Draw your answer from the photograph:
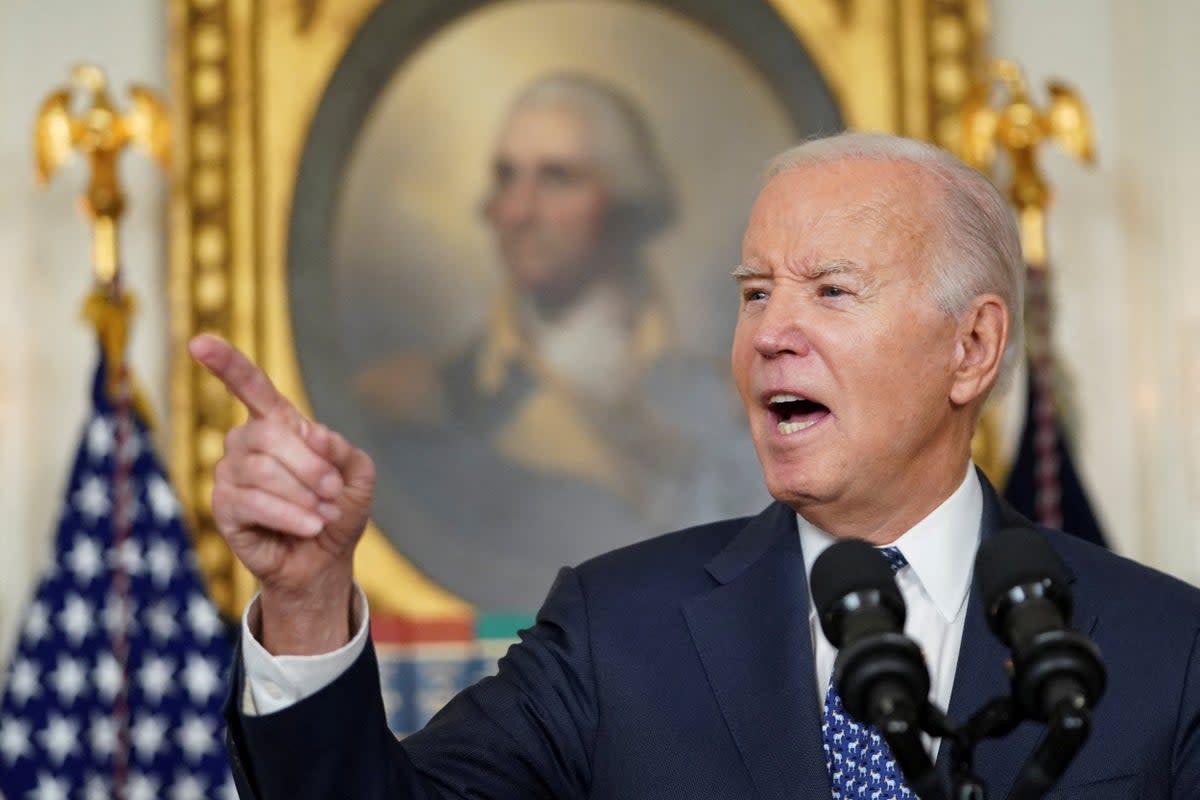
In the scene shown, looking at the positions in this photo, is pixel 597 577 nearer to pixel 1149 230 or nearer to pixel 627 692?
pixel 627 692

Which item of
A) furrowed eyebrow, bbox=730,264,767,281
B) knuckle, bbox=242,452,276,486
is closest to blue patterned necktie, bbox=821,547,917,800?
furrowed eyebrow, bbox=730,264,767,281

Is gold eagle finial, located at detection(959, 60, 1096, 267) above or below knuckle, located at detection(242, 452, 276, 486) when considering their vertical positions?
above

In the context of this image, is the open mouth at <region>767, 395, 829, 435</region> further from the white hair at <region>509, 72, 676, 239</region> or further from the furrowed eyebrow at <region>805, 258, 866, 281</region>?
the white hair at <region>509, 72, 676, 239</region>

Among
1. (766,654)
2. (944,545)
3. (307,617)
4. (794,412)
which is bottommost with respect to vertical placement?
(766,654)

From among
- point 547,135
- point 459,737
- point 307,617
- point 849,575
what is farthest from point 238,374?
point 547,135

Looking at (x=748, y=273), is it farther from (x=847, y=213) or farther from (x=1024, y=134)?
(x=1024, y=134)

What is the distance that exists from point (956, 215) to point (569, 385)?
355cm

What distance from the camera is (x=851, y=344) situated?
2588mm

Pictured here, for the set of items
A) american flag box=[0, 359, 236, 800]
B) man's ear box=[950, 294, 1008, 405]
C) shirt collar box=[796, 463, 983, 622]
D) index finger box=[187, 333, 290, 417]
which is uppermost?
index finger box=[187, 333, 290, 417]

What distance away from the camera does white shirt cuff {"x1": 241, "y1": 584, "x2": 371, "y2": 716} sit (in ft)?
6.75

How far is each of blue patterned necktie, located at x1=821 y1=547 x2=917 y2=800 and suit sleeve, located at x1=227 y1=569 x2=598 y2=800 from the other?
34 cm

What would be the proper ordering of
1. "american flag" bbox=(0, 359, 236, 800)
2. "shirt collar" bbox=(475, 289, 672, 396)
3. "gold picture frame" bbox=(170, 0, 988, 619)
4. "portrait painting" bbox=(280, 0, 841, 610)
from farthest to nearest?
1. "shirt collar" bbox=(475, 289, 672, 396)
2. "portrait painting" bbox=(280, 0, 841, 610)
3. "gold picture frame" bbox=(170, 0, 988, 619)
4. "american flag" bbox=(0, 359, 236, 800)

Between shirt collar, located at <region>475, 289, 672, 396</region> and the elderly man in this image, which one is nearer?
the elderly man

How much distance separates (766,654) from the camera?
8.42ft
